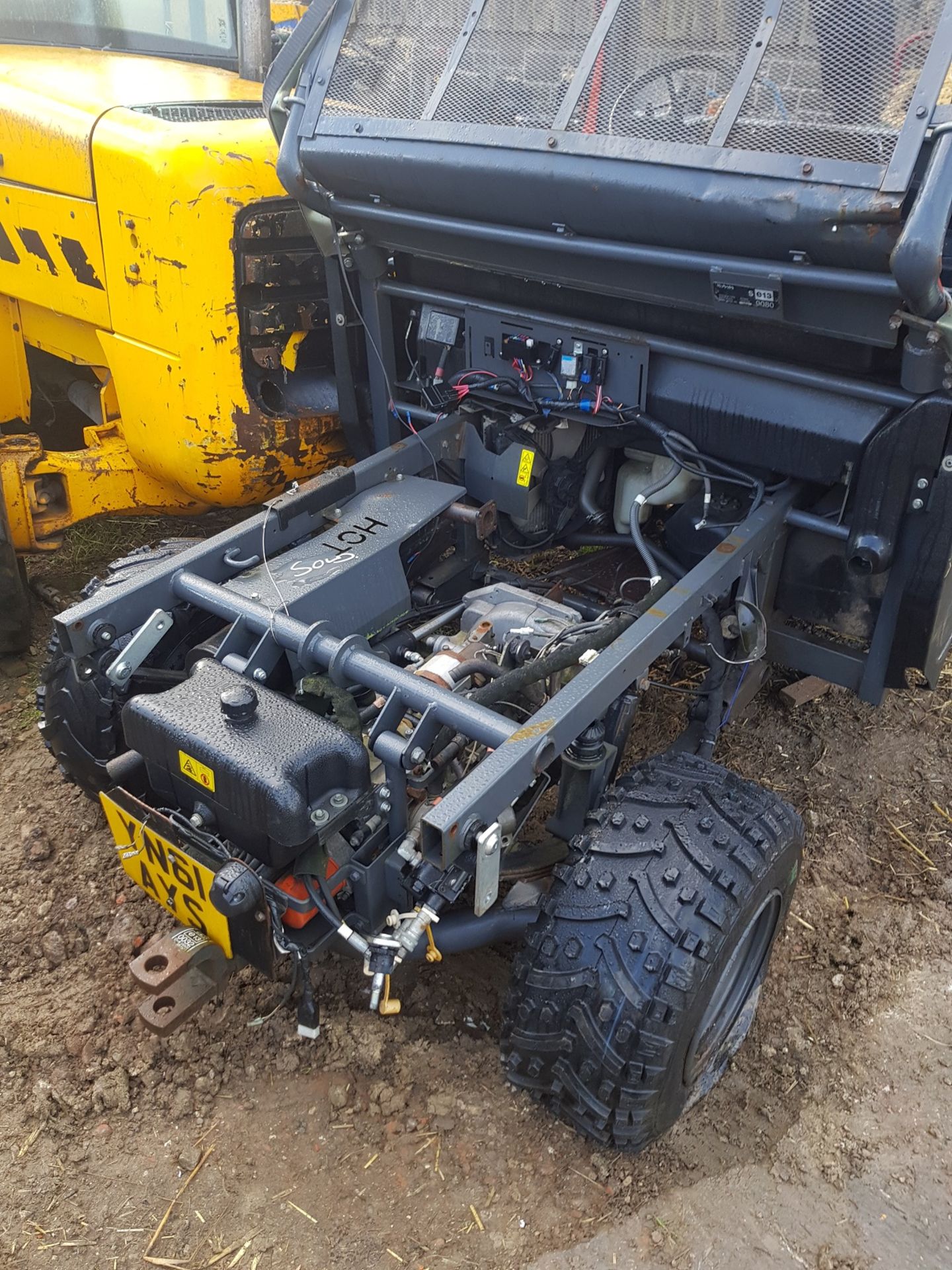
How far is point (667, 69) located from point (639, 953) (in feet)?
6.83

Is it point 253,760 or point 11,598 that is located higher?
point 253,760

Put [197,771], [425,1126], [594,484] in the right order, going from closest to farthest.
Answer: [197,771]
[425,1126]
[594,484]

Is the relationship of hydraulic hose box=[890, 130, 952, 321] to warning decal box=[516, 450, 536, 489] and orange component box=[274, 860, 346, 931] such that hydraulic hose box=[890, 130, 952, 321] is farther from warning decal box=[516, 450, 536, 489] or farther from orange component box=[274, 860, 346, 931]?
orange component box=[274, 860, 346, 931]

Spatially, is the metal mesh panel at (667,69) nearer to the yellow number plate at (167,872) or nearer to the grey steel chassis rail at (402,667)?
the grey steel chassis rail at (402,667)

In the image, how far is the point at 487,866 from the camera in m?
2.21

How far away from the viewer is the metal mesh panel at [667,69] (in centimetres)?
248

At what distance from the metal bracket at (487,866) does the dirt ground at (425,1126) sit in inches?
26.3

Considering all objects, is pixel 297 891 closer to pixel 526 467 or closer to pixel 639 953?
pixel 639 953

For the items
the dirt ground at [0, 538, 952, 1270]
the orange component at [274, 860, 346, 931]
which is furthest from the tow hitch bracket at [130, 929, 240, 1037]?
the dirt ground at [0, 538, 952, 1270]

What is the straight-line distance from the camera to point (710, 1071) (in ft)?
8.59

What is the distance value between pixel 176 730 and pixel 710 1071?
1539mm

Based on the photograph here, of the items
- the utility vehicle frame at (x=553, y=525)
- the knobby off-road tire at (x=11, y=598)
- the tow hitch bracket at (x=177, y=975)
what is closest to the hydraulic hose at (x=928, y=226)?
the utility vehicle frame at (x=553, y=525)

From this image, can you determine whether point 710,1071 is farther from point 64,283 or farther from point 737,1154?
point 64,283

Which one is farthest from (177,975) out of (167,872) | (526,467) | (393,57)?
(393,57)
